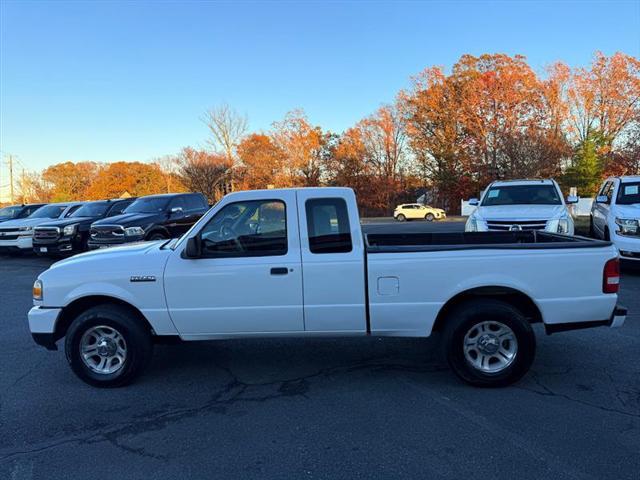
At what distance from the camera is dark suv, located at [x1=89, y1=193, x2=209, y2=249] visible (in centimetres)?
1211

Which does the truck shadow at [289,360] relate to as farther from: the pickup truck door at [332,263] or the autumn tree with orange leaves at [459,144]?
the autumn tree with orange leaves at [459,144]

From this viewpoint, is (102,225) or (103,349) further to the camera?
(102,225)

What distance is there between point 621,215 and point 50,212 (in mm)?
17133

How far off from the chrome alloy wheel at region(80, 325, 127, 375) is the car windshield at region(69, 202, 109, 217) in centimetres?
1195

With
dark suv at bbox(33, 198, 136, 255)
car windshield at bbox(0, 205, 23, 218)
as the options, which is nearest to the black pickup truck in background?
car windshield at bbox(0, 205, 23, 218)

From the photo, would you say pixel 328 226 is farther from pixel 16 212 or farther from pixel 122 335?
pixel 16 212

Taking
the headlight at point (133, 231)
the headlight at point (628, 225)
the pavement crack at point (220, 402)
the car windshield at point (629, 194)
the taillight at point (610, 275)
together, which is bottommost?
the pavement crack at point (220, 402)

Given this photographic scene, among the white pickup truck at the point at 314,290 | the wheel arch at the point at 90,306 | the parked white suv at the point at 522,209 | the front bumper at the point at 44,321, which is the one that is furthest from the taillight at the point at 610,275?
the front bumper at the point at 44,321

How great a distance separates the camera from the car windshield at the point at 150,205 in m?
13.4

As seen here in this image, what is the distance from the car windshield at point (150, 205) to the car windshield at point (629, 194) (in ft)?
37.0

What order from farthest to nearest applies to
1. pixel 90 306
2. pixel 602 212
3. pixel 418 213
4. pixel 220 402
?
pixel 418 213 → pixel 602 212 → pixel 90 306 → pixel 220 402

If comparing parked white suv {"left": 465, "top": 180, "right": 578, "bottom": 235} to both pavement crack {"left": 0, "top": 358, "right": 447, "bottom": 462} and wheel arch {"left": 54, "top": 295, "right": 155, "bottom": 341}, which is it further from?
wheel arch {"left": 54, "top": 295, "right": 155, "bottom": 341}

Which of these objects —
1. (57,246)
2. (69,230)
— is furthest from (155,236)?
(57,246)

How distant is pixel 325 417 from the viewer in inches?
151
